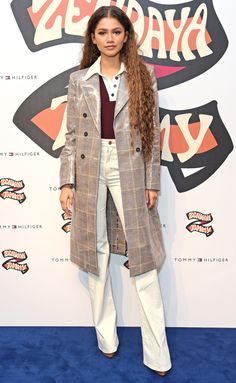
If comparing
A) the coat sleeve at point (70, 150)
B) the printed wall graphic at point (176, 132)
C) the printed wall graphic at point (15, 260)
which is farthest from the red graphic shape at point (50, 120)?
the printed wall graphic at point (15, 260)

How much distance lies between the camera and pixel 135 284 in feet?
6.12

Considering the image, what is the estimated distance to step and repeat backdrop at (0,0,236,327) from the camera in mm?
1932

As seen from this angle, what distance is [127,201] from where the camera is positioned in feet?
5.76

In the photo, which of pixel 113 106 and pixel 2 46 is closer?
pixel 113 106

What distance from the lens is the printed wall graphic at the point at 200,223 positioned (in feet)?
6.90

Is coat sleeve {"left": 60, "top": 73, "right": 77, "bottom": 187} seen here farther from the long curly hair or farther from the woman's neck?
the long curly hair

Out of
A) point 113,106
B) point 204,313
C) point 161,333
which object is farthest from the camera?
point 204,313

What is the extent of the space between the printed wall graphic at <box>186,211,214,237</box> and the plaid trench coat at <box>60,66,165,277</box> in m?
0.30

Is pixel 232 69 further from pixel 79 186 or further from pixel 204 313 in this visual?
pixel 204 313

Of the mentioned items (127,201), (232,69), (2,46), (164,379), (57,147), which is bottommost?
(164,379)

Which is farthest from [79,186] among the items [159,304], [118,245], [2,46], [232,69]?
[232,69]

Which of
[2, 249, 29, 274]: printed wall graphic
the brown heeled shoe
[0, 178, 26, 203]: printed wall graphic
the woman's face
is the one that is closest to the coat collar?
the woman's face

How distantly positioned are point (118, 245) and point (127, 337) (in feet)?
1.72

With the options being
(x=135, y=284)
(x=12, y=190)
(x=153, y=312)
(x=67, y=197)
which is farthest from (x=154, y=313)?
(x=12, y=190)
